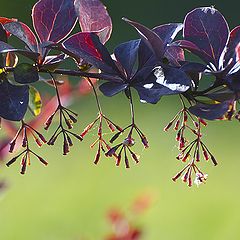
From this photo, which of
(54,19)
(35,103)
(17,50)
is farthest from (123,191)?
(17,50)

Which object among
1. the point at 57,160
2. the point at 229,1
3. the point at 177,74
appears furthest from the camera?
the point at 229,1

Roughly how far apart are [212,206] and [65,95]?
287 centimetres

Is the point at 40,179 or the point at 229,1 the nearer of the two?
the point at 40,179

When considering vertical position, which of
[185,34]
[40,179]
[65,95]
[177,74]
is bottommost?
[177,74]

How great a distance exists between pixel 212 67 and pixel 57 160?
13.9ft

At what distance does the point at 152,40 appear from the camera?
90 centimetres

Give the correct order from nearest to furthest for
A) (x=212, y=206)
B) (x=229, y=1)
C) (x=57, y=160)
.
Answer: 1. (x=212, y=206)
2. (x=57, y=160)
3. (x=229, y=1)

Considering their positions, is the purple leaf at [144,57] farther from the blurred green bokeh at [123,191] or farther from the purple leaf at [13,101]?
the blurred green bokeh at [123,191]

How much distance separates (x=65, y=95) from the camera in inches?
64.2

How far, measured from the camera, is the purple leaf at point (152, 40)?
2.91 ft

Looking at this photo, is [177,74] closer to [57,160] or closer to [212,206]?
[212,206]

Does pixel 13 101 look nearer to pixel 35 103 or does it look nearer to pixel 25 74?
pixel 25 74

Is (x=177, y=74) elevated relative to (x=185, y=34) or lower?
lower

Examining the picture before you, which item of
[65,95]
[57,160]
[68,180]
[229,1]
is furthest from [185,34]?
[229,1]
